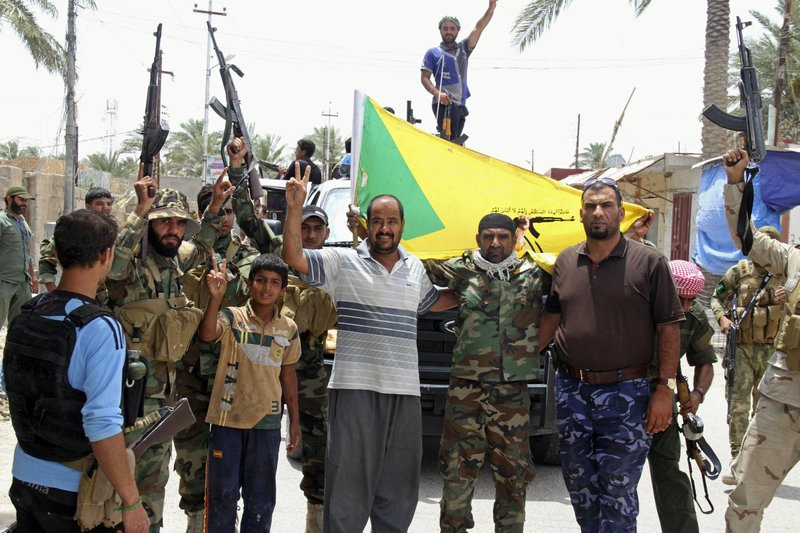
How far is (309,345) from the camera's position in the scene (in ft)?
16.0

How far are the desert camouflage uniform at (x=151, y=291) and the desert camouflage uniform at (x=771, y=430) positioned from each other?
302cm

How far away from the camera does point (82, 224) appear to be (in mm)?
2666

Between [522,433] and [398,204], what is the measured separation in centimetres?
144

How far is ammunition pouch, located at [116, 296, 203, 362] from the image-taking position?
396cm

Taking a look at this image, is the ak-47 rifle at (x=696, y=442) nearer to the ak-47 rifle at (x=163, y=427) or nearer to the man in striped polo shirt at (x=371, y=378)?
the man in striped polo shirt at (x=371, y=378)

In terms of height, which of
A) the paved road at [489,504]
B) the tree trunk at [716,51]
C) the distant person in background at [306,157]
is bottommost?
the paved road at [489,504]

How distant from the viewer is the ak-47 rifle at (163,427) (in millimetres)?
3027

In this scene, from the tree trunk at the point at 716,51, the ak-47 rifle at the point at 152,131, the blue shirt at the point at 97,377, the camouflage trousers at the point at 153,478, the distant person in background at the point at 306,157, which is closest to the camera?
the blue shirt at the point at 97,377

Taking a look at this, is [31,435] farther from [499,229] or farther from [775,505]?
[775,505]

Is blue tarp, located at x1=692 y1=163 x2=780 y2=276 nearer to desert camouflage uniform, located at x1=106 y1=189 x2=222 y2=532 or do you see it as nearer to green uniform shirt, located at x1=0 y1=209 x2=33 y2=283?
green uniform shirt, located at x1=0 y1=209 x2=33 y2=283

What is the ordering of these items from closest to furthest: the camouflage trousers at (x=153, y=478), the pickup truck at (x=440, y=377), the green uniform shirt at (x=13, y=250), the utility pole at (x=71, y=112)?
the camouflage trousers at (x=153, y=478) → the pickup truck at (x=440, y=377) → the green uniform shirt at (x=13, y=250) → the utility pole at (x=71, y=112)

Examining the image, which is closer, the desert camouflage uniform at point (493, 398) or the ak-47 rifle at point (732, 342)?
the desert camouflage uniform at point (493, 398)

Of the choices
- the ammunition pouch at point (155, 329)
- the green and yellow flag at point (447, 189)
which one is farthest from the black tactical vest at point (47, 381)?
the green and yellow flag at point (447, 189)

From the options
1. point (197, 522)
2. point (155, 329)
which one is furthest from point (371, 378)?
point (197, 522)
